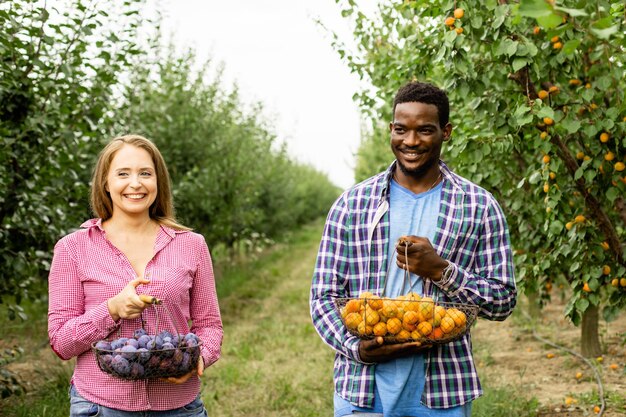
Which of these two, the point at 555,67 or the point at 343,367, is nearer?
the point at 343,367

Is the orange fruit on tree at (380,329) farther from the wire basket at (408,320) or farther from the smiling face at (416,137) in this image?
the smiling face at (416,137)

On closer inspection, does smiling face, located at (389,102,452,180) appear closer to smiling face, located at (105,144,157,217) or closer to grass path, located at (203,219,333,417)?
smiling face, located at (105,144,157,217)

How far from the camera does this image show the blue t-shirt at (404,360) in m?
2.52

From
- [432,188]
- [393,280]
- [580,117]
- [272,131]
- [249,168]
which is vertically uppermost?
[272,131]

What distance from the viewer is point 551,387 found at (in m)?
6.20

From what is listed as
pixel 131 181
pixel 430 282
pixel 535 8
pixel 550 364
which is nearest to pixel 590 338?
pixel 550 364

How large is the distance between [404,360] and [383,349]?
163mm

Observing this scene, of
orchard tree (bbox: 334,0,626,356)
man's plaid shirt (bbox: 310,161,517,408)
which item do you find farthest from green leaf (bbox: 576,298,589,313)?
man's plaid shirt (bbox: 310,161,517,408)

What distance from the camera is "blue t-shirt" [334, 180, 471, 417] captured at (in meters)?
2.52

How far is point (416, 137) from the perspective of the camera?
2.61 m

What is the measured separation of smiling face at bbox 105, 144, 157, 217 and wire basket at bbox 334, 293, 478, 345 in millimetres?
850

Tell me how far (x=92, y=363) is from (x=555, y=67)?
2724 mm

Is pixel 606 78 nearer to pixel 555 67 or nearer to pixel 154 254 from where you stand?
pixel 555 67

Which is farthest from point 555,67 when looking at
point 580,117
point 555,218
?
point 555,218
